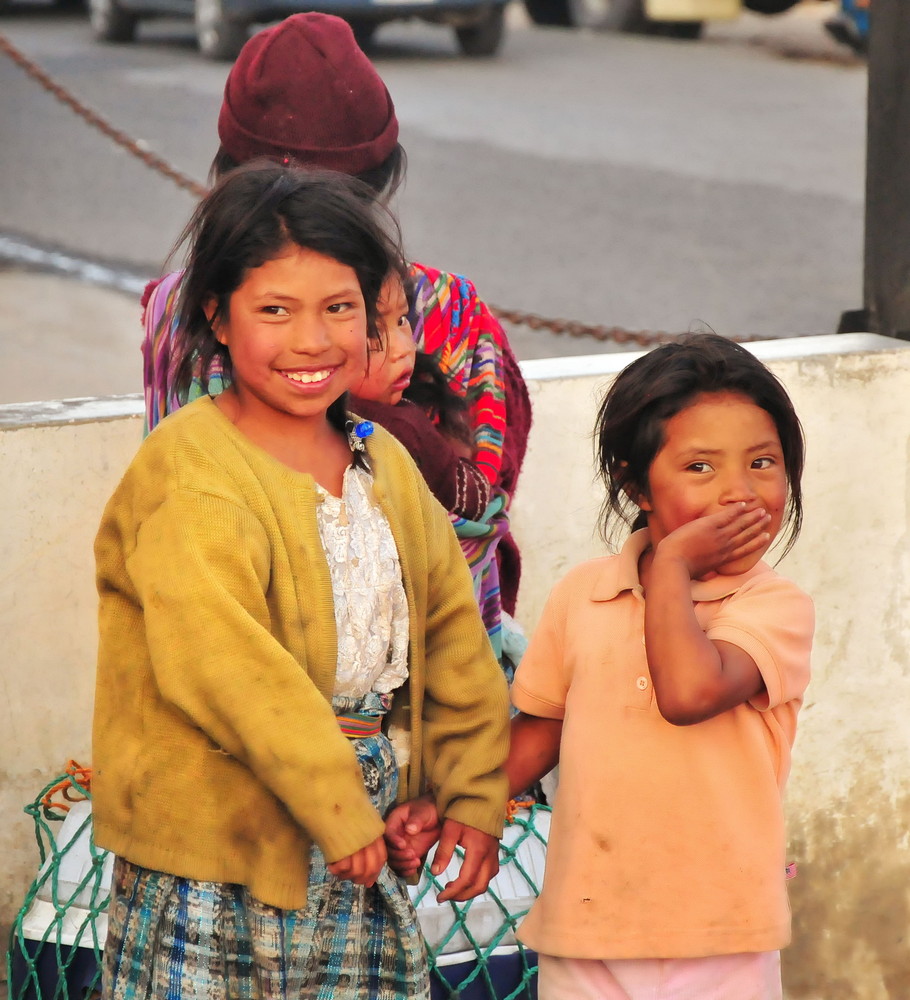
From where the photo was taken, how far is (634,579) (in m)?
1.97

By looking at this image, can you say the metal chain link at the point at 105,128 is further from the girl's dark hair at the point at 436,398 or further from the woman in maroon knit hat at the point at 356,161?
the girl's dark hair at the point at 436,398

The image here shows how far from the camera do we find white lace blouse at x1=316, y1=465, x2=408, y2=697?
1853mm

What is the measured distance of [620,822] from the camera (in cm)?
194

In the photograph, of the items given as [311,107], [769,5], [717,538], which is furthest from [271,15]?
[717,538]

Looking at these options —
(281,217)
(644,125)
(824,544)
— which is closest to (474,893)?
(281,217)

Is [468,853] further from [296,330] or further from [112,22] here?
[112,22]

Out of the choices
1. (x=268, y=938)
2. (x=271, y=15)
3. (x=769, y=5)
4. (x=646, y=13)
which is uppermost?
(x=769, y=5)

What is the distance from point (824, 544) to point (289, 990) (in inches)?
74.4

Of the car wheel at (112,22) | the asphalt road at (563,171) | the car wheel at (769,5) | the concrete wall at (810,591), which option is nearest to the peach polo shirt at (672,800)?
the concrete wall at (810,591)

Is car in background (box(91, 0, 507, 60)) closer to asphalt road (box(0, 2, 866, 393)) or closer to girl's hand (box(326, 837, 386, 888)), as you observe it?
asphalt road (box(0, 2, 866, 393))

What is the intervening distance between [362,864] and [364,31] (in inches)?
460

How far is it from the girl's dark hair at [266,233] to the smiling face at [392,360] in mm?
221

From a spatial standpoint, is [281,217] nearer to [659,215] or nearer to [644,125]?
[659,215]

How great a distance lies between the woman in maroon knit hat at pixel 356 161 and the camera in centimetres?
236
